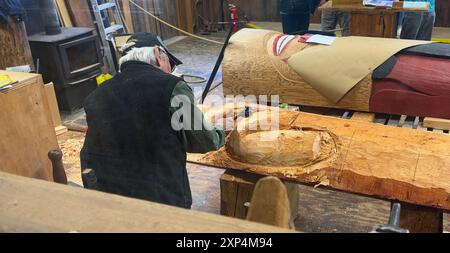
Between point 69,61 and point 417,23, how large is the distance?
397 cm

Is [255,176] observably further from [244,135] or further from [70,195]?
[70,195]

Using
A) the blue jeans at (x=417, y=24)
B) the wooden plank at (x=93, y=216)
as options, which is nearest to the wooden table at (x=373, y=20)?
the blue jeans at (x=417, y=24)

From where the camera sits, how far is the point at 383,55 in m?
3.10

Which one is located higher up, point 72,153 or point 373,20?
point 373,20

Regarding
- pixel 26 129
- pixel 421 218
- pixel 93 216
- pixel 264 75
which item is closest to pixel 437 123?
pixel 421 218

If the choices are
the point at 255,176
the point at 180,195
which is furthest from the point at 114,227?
the point at 255,176

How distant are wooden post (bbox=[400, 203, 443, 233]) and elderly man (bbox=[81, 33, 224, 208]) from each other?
3.19ft

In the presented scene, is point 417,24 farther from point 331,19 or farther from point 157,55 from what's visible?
point 157,55

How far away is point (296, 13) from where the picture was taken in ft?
17.7

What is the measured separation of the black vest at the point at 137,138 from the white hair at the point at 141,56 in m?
0.02

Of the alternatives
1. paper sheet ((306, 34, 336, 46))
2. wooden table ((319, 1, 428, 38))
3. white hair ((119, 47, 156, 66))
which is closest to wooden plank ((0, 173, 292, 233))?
white hair ((119, 47, 156, 66))

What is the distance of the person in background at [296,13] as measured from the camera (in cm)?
536

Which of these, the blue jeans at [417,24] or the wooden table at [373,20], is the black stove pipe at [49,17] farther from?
the blue jeans at [417,24]
